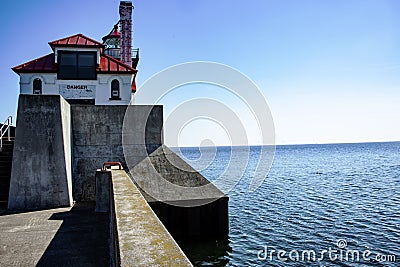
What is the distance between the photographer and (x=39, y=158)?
1073 centimetres

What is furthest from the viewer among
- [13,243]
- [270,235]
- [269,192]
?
[269,192]

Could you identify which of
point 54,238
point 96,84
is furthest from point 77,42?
point 54,238

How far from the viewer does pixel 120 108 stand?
13.4 m

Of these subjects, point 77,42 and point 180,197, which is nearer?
point 180,197

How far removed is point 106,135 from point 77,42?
1020 centimetres

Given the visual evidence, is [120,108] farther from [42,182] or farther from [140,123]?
[42,182]

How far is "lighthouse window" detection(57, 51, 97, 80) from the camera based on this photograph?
20203 millimetres

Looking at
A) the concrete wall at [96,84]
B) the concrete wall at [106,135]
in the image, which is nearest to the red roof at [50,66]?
the concrete wall at [96,84]

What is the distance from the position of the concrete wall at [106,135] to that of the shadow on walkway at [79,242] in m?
3.45

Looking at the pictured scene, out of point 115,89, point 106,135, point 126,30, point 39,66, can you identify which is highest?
point 126,30

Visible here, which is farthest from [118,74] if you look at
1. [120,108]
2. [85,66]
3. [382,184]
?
[382,184]

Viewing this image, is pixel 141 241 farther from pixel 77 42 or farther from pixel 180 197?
pixel 77 42

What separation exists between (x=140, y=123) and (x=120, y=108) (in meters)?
0.99

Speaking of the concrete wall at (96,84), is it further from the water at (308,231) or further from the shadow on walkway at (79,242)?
the shadow on walkway at (79,242)
